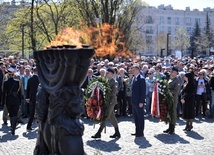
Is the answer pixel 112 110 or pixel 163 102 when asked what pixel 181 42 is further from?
pixel 112 110

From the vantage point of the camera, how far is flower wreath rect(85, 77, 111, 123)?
11516 mm

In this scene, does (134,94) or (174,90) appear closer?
(134,94)

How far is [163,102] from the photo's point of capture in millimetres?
12648

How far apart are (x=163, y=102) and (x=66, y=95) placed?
328 inches

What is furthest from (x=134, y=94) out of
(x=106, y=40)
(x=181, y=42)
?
(x=181, y=42)

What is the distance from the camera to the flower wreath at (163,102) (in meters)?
12.6

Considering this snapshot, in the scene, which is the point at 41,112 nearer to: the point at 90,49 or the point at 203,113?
the point at 90,49

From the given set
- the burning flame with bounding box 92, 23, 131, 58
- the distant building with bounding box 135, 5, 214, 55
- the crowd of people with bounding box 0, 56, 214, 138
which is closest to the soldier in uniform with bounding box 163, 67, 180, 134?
the crowd of people with bounding box 0, 56, 214, 138

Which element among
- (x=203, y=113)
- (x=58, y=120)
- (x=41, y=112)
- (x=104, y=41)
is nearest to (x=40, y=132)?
(x=41, y=112)

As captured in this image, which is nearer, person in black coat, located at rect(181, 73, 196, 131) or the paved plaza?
the paved plaza

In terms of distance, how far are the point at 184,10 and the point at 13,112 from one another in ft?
339

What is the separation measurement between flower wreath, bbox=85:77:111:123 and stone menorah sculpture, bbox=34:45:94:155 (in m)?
6.59

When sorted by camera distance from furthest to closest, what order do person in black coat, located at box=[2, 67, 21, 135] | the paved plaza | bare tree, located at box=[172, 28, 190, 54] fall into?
bare tree, located at box=[172, 28, 190, 54]
person in black coat, located at box=[2, 67, 21, 135]
the paved plaza

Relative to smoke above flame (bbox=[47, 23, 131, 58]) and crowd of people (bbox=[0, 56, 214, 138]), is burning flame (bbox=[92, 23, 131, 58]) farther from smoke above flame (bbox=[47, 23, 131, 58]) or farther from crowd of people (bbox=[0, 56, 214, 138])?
crowd of people (bbox=[0, 56, 214, 138])
